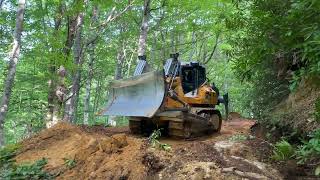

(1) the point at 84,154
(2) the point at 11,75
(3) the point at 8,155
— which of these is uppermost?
(2) the point at 11,75

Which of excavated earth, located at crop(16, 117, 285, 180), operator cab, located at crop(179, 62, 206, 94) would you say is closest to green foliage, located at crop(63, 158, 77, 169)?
excavated earth, located at crop(16, 117, 285, 180)

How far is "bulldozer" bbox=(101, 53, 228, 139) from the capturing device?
34.9ft

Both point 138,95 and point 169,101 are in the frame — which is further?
point 169,101

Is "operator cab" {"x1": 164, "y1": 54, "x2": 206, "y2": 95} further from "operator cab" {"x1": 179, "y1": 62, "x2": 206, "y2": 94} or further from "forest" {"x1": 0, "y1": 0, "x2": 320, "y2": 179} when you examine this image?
"forest" {"x1": 0, "y1": 0, "x2": 320, "y2": 179}

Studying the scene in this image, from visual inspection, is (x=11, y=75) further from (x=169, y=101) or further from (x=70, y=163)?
(x=70, y=163)

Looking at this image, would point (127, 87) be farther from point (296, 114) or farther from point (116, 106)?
point (296, 114)

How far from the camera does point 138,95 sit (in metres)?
11.2

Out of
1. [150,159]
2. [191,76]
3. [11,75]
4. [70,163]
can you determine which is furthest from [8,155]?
[191,76]

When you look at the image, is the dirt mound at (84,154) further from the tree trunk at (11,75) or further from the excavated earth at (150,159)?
the tree trunk at (11,75)

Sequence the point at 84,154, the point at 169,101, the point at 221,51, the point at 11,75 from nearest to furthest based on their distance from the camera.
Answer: the point at 84,154
the point at 169,101
the point at 11,75
the point at 221,51

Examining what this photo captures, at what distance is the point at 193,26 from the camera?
22.1 meters

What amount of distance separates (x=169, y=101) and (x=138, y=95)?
880 mm

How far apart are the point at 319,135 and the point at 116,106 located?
317 inches

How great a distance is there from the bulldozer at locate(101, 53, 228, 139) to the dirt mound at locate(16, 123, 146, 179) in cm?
161
